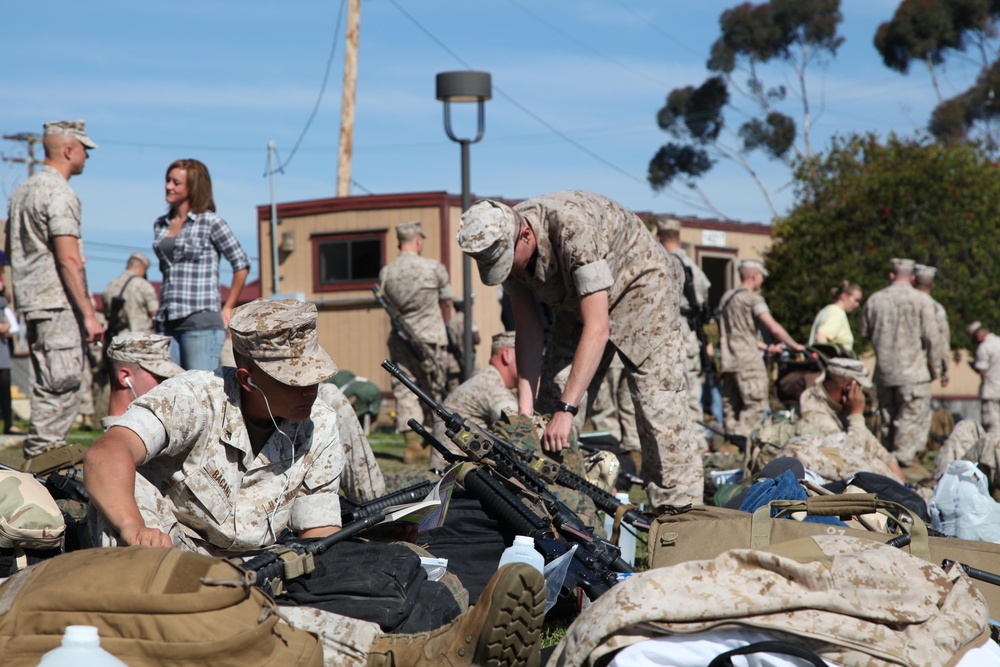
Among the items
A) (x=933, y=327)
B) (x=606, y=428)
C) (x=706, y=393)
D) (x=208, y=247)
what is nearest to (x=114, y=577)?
(x=208, y=247)

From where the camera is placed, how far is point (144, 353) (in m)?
4.64

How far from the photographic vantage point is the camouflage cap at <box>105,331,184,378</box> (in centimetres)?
461

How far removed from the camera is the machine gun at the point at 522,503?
3.66 meters

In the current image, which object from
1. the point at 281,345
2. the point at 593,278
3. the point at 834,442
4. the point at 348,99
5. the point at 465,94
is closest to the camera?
the point at 281,345

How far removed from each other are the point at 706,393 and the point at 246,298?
15.6m

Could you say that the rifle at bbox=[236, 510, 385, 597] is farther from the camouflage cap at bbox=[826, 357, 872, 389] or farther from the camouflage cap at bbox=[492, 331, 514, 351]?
the camouflage cap at bbox=[826, 357, 872, 389]

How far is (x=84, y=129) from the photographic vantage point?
6465 mm

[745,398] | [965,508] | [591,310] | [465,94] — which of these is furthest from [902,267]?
[591,310]

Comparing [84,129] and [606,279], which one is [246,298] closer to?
[84,129]

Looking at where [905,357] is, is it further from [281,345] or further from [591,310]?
[281,345]

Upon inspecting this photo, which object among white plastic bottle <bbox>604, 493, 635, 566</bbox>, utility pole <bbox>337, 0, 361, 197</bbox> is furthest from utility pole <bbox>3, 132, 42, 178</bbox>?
white plastic bottle <bbox>604, 493, 635, 566</bbox>

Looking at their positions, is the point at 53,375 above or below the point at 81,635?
above

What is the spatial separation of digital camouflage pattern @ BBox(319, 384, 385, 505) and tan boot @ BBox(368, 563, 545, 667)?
1.82m

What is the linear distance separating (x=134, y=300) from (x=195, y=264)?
605 cm
